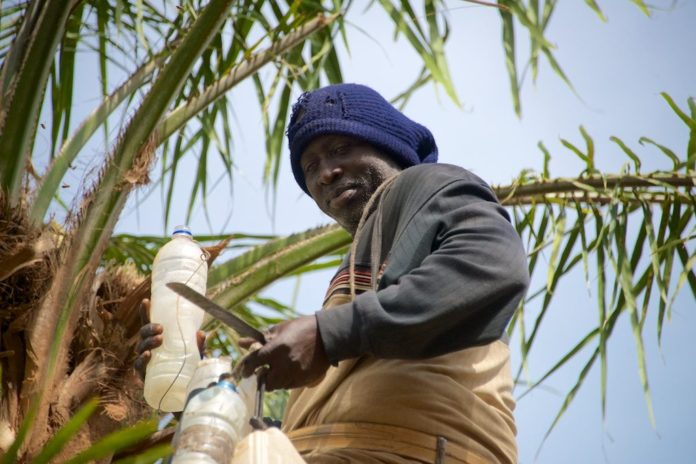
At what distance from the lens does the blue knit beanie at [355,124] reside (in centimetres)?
312

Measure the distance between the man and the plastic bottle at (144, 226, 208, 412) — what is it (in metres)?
0.26

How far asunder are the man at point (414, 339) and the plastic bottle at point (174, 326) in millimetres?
256

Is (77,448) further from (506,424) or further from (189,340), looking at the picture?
(506,424)

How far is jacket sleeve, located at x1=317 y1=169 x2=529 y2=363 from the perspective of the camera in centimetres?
225

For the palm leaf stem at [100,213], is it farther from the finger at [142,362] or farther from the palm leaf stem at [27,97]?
the finger at [142,362]

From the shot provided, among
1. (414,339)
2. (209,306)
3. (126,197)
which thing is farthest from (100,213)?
(414,339)

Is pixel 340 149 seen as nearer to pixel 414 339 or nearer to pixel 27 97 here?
pixel 414 339

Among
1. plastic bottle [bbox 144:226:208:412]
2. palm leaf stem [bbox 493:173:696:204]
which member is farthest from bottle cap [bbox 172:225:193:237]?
palm leaf stem [bbox 493:173:696:204]

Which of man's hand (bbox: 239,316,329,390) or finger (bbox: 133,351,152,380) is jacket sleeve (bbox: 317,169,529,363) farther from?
finger (bbox: 133,351,152,380)

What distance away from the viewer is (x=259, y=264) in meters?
4.18

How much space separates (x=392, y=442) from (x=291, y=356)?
295 mm

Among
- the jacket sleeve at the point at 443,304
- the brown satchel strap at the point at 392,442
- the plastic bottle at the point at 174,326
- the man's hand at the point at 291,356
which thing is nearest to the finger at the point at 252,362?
the man's hand at the point at 291,356

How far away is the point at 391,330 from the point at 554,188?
2.28 meters

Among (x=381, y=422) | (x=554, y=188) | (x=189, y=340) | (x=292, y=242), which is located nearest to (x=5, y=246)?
(x=189, y=340)
